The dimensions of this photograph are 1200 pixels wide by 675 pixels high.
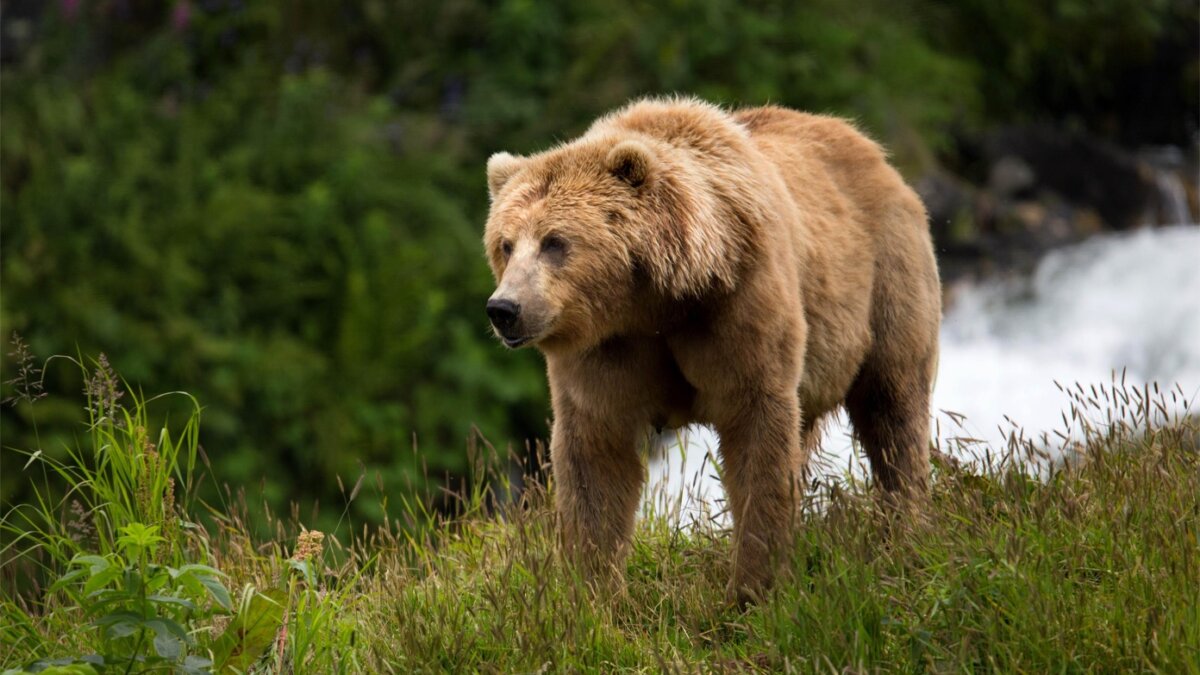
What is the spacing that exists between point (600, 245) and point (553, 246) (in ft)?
0.47

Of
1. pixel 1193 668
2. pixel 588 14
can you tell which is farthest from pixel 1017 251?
pixel 1193 668

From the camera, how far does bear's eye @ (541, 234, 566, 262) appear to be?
14.2ft

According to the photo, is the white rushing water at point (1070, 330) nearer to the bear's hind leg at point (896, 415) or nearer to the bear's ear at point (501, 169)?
the bear's hind leg at point (896, 415)

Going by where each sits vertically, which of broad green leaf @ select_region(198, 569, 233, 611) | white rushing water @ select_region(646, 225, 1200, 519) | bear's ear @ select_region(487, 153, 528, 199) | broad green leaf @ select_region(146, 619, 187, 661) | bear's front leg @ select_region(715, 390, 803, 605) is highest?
white rushing water @ select_region(646, 225, 1200, 519)

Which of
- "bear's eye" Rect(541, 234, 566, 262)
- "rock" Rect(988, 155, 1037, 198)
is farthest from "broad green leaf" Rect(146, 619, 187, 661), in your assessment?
"rock" Rect(988, 155, 1037, 198)

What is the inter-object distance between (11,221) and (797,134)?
6.31 m

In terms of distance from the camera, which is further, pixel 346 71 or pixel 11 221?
pixel 346 71

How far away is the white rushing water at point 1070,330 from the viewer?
36.0ft

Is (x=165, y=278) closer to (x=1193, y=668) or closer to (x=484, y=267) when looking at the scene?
(x=484, y=267)

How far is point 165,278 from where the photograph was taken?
9500 millimetres

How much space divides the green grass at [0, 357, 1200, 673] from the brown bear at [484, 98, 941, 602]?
194 mm

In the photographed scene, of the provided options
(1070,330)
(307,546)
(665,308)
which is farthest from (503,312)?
(1070,330)

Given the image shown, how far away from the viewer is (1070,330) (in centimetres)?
1213

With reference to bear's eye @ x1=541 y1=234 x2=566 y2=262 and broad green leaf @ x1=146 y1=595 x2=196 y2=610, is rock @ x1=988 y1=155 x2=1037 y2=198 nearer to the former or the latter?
bear's eye @ x1=541 y1=234 x2=566 y2=262
